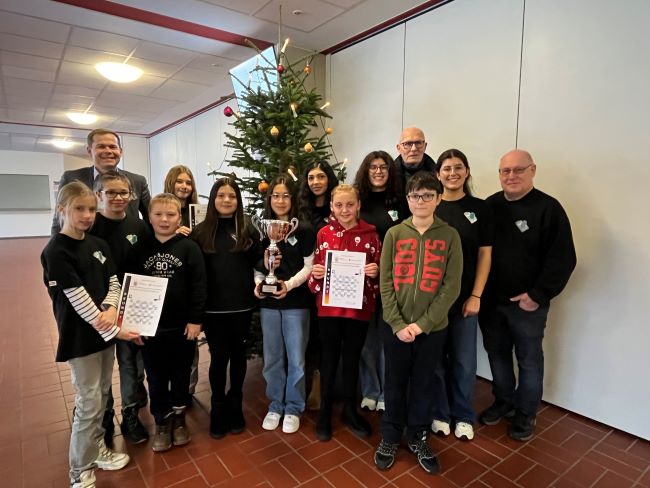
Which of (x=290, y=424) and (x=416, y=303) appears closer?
(x=416, y=303)

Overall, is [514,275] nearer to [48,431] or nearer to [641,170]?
[641,170]

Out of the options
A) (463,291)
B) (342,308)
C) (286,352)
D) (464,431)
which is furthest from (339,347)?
(464,431)

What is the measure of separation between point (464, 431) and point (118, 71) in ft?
18.9

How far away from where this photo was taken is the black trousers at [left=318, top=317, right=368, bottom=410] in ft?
7.49

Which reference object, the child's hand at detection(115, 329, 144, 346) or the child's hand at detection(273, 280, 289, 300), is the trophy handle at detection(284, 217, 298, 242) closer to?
the child's hand at detection(273, 280, 289, 300)

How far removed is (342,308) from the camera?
224 cm

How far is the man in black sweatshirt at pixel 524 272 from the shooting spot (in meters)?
2.30

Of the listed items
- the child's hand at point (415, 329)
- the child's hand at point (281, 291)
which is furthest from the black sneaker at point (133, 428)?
the child's hand at point (415, 329)

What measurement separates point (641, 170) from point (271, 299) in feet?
7.80

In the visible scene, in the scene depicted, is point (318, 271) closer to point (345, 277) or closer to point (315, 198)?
point (345, 277)

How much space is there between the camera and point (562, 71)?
2.66m

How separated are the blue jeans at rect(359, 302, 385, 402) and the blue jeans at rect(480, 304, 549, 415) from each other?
714 millimetres

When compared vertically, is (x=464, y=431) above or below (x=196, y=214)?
below

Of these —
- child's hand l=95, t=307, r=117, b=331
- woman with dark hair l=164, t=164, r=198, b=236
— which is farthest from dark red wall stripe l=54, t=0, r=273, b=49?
child's hand l=95, t=307, r=117, b=331
